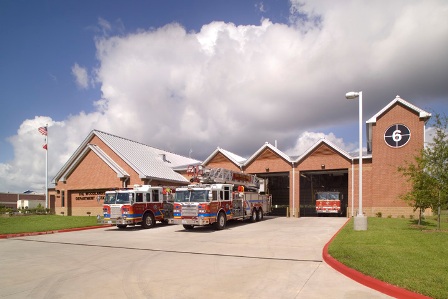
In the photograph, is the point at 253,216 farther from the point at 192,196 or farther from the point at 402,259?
the point at 402,259

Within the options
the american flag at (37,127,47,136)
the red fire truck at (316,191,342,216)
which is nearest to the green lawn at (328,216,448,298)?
the red fire truck at (316,191,342,216)

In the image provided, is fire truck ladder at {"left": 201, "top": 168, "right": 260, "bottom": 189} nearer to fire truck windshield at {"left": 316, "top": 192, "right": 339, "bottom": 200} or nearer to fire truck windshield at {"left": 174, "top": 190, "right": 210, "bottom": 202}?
fire truck windshield at {"left": 174, "top": 190, "right": 210, "bottom": 202}

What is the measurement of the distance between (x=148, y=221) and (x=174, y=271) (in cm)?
1387

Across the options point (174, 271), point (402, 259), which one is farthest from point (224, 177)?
point (402, 259)

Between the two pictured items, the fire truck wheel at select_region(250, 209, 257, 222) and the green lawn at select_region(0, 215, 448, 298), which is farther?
the fire truck wheel at select_region(250, 209, 257, 222)

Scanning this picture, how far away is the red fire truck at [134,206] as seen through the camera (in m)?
21.1

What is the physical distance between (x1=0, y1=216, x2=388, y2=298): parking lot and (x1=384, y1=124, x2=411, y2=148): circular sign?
733 inches

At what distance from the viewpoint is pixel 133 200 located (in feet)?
70.1

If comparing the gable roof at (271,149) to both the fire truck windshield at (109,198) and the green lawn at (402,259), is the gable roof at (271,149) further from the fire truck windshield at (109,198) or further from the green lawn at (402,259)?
the green lawn at (402,259)

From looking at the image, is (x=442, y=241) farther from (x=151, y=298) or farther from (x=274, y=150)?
(x=274, y=150)

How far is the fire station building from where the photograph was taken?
29.0 m

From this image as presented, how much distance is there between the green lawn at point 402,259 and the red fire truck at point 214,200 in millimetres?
8258

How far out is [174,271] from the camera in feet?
29.8

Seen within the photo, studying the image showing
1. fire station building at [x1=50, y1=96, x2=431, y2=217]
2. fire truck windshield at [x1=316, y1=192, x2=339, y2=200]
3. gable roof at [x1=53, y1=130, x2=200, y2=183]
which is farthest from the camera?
fire truck windshield at [x1=316, y1=192, x2=339, y2=200]
